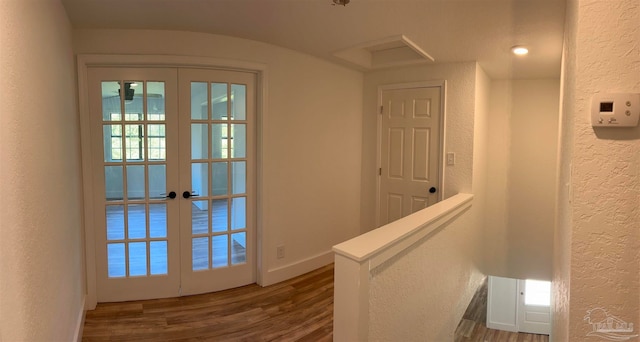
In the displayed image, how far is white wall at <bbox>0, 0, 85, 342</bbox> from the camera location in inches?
47.9

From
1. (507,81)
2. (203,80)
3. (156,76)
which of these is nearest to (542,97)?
(507,81)

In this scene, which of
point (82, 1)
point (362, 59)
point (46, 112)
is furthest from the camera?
point (362, 59)

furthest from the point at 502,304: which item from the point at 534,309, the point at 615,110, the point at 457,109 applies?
the point at 615,110

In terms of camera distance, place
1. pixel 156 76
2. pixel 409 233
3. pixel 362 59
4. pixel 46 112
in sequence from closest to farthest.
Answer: pixel 46 112 → pixel 409 233 → pixel 156 76 → pixel 362 59

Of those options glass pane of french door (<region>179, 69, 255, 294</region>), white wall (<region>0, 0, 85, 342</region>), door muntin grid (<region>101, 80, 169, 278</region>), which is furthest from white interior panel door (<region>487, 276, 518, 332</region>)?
white wall (<region>0, 0, 85, 342</region>)

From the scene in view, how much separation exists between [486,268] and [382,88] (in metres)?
2.49

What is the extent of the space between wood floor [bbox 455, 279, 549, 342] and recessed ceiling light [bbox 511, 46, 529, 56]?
2.52 meters

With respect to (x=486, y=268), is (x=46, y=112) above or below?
above

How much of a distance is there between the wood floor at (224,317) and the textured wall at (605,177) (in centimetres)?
179

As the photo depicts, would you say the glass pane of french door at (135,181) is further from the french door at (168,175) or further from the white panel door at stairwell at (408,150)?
the white panel door at stairwell at (408,150)

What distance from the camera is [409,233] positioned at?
203cm

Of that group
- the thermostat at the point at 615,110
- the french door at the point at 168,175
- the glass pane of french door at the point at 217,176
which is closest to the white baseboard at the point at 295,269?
the glass pane of french door at the point at 217,176

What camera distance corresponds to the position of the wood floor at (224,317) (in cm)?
258

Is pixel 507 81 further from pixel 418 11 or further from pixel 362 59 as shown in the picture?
pixel 418 11
